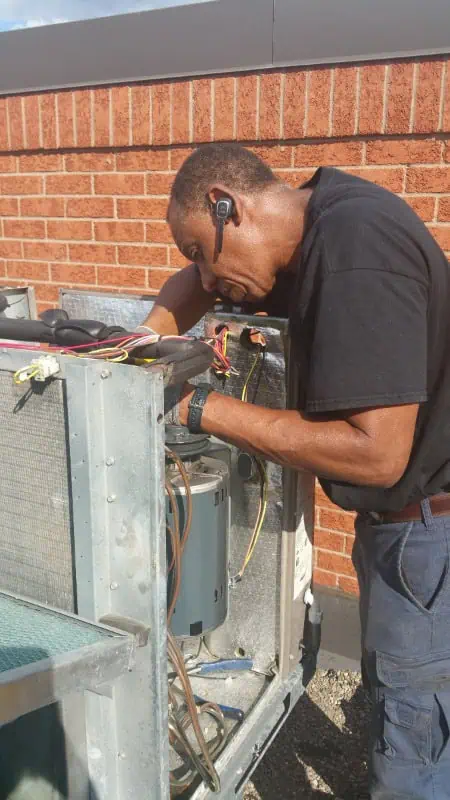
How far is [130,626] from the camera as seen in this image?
1493 millimetres

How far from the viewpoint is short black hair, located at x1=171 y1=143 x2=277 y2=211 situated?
2.02m

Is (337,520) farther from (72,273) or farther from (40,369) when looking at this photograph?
(40,369)

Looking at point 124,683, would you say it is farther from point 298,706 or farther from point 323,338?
point 298,706

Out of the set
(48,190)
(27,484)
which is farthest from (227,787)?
(48,190)

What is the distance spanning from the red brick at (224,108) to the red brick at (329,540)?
1974 mm

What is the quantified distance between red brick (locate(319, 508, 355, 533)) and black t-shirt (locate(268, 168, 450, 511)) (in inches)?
64.0

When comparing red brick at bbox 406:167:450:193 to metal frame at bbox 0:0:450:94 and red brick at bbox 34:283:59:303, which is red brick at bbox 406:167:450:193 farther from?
red brick at bbox 34:283:59:303

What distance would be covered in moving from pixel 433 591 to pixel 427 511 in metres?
0.24

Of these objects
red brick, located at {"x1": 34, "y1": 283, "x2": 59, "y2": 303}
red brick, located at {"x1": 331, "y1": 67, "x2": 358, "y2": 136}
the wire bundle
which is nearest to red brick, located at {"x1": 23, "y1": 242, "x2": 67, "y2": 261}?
red brick, located at {"x1": 34, "y1": 283, "x2": 59, "y2": 303}

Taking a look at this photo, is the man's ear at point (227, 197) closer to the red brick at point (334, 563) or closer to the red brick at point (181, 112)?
the red brick at point (181, 112)

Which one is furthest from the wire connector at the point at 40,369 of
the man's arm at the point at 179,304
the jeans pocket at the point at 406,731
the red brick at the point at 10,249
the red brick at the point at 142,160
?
the red brick at the point at 10,249

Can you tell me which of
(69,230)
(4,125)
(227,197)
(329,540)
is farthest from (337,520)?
(4,125)

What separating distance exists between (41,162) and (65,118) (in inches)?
11.8

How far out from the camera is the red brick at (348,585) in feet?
11.5
